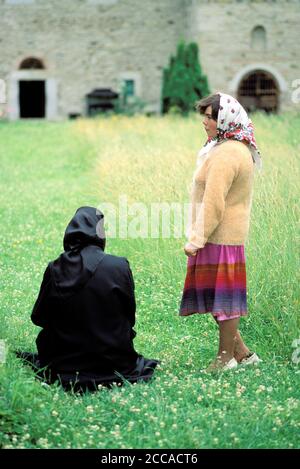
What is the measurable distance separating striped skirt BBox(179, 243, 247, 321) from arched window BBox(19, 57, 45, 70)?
24333 mm

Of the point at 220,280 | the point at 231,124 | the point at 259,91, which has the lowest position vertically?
the point at 220,280

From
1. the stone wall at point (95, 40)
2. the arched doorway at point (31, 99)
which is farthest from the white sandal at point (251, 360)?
the arched doorway at point (31, 99)

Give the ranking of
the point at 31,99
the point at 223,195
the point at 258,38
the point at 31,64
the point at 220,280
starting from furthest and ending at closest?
the point at 31,99, the point at 31,64, the point at 258,38, the point at 220,280, the point at 223,195

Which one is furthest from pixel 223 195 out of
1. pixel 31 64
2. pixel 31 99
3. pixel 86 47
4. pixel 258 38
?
pixel 31 99

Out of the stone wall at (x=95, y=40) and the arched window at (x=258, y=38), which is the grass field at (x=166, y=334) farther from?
the stone wall at (x=95, y=40)

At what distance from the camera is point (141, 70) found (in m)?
27.9

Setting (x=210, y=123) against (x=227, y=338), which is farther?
(x=227, y=338)

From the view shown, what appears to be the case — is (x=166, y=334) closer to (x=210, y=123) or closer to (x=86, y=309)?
(x=86, y=309)

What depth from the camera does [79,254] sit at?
420cm

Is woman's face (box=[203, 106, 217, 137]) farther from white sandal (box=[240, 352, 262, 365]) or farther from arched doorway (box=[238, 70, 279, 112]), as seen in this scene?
arched doorway (box=[238, 70, 279, 112])

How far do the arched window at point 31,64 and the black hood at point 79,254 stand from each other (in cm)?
2440

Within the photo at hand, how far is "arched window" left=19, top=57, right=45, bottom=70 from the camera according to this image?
27625mm

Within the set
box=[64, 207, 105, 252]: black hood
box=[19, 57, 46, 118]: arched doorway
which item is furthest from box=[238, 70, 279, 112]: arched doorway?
box=[64, 207, 105, 252]: black hood

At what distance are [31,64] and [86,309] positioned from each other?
81.4ft
